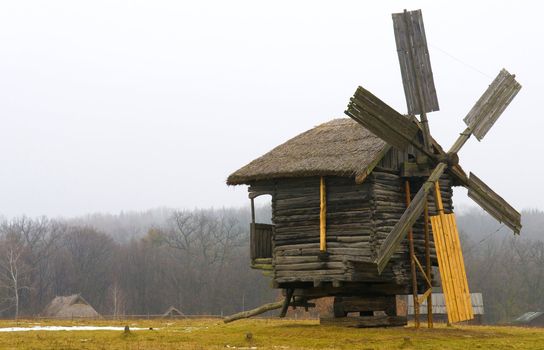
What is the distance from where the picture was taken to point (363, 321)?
22.4m

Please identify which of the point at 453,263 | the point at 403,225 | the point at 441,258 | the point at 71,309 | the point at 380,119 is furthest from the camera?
the point at 71,309

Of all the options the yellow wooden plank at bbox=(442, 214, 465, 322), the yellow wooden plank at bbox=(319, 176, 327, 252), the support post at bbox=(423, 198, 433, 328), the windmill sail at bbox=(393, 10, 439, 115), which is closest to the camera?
the yellow wooden plank at bbox=(442, 214, 465, 322)

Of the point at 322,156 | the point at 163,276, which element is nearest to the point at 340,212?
the point at 322,156

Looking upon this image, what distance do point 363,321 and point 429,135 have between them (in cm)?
575

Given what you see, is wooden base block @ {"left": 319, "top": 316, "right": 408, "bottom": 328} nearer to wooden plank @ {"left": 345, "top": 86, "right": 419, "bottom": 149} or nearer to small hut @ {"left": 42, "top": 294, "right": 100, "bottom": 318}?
wooden plank @ {"left": 345, "top": 86, "right": 419, "bottom": 149}

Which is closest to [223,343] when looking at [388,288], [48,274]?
[388,288]

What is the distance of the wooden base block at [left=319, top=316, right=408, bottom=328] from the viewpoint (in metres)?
22.3

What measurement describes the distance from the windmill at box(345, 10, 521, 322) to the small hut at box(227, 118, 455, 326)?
0.57 m

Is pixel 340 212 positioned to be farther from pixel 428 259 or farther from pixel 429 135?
pixel 429 135

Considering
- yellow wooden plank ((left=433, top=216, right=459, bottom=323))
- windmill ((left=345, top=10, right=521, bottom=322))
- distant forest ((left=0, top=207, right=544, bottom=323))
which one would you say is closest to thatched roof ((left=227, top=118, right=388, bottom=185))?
windmill ((left=345, top=10, right=521, bottom=322))

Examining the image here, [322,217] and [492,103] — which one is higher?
[492,103]

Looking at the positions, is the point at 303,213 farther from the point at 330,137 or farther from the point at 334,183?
the point at 330,137

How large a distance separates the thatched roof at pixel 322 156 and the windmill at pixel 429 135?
0.98 m

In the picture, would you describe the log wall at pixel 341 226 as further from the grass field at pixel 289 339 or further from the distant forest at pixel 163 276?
the distant forest at pixel 163 276
